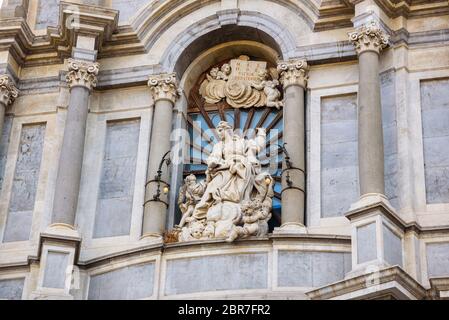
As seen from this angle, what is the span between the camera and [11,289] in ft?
73.5

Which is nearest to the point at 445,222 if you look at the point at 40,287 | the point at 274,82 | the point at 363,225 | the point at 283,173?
the point at 363,225

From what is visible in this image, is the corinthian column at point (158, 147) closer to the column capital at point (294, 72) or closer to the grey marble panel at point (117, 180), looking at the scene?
the grey marble panel at point (117, 180)

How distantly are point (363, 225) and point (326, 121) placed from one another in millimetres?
3031

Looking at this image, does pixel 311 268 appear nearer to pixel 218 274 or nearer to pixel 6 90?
pixel 218 274

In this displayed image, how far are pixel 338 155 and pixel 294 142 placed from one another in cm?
76

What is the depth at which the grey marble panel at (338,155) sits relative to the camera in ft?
72.9

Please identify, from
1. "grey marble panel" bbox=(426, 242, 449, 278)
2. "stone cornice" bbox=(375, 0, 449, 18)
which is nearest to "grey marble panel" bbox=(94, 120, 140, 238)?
"stone cornice" bbox=(375, 0, 449, 18)

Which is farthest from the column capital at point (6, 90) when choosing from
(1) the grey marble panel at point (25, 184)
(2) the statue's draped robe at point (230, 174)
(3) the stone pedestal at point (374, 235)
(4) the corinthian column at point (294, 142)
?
(3) the stone pedestal at point (374, 235)

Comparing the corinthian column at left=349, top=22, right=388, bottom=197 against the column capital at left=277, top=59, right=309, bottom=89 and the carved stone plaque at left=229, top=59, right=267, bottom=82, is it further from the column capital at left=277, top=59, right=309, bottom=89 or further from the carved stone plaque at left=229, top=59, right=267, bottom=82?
the carved stone plaque at left=229, top=59, right=267, bottom=82

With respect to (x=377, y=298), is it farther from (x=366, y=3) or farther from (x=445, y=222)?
(x=366, y=3)

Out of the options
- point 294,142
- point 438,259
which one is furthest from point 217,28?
point 438,259

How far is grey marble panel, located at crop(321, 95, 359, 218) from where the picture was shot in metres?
22.2

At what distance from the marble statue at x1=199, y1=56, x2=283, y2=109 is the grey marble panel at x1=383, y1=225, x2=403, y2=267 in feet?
13.8

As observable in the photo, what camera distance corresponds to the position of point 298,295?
67.6 ft
